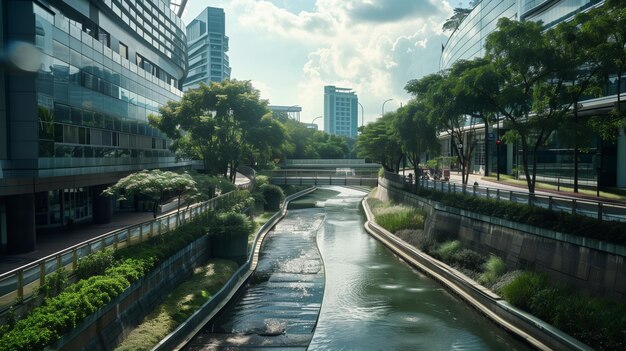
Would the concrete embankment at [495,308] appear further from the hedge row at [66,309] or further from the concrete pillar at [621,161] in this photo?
the concrete pillar at [621,161]

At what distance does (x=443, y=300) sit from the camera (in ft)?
76.8

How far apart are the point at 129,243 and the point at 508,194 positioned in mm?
18458

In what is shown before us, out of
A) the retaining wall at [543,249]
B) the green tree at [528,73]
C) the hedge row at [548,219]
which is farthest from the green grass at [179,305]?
the green tree at [528,73]

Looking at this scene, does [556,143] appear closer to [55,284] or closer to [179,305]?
[179,305]

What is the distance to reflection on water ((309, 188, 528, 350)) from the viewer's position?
722 inches

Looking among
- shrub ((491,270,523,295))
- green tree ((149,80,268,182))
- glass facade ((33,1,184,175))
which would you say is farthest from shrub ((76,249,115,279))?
green tree ((149,80,268,182))

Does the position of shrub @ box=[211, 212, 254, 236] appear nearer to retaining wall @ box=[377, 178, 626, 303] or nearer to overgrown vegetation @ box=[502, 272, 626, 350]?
retaining wall @ box=[377, 178, 626, 303]

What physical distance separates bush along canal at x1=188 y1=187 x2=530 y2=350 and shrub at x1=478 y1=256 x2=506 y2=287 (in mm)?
1563

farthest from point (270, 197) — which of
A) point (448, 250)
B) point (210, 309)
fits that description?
point (210, 309)

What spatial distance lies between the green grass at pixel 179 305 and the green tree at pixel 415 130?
24474 millimetres

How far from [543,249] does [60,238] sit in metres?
24.6

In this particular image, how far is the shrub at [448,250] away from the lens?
28084mm

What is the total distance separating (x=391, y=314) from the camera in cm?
2169

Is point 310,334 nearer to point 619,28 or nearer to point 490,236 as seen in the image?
point 490,236
